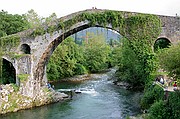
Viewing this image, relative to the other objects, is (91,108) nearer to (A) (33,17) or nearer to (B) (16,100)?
(B) (16,100)

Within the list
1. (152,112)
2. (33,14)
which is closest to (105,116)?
(152,112)

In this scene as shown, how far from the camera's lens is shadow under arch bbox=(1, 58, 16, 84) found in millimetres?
29141

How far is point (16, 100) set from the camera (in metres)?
25.2

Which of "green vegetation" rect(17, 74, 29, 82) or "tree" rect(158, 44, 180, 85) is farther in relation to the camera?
"green vegetation" rect(17, 74, 29, 82)

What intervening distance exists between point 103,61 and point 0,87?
110ft

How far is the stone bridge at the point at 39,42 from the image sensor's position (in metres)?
26.2

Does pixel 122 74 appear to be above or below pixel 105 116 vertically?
above

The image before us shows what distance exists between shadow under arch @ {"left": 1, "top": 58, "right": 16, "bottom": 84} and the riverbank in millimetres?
3325

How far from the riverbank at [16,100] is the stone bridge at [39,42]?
0.50 metres

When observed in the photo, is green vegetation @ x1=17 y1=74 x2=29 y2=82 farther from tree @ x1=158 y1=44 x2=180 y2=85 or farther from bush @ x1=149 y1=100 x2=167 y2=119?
tree @ x1=158 y1=44 x2=180 y2=85

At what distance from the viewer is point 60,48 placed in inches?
1704

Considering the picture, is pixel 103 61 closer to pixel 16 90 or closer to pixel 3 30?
pixel 3 30

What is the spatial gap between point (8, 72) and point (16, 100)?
4.93m

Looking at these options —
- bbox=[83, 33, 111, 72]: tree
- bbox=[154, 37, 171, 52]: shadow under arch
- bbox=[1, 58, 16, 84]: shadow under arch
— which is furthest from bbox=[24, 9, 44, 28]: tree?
bbox=[154, 37, 171, 52]: shadow under arch
